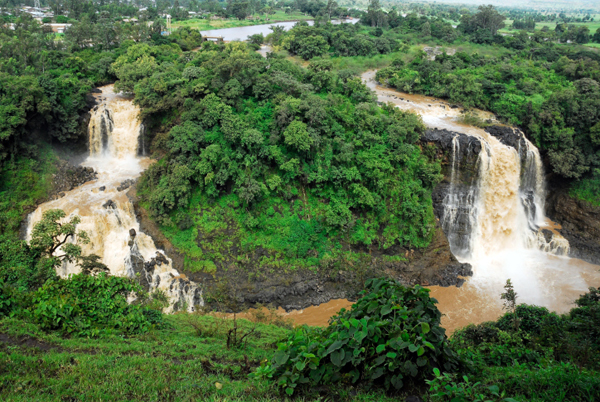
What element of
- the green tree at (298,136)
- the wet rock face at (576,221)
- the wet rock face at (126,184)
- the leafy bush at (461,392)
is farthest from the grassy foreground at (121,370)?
the wet rock face at (576,221)

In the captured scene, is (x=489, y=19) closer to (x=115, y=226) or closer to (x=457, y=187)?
(x=457, y=187)

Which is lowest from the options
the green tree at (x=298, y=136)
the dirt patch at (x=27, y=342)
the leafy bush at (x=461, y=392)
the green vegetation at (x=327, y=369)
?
the dirt patch at (x=27, y=342)

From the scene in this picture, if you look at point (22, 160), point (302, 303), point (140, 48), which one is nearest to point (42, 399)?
point (302, 303)

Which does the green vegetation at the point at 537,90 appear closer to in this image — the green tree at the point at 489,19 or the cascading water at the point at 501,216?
the cascading water at the point at 501,216

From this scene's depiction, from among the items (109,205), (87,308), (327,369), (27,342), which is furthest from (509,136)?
(27,342)

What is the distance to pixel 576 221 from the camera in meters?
20.3

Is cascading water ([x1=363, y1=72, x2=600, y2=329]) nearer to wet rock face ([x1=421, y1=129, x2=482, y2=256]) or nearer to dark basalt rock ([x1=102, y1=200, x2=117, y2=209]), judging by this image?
wet rock face ([x1=421, y1=129, x2=482, y2=256])

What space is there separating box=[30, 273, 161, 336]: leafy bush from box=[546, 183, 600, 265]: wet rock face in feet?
68.3

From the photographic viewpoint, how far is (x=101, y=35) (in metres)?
30.0

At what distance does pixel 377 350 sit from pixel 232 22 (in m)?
56.6

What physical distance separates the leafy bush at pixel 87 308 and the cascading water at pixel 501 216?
14.6m

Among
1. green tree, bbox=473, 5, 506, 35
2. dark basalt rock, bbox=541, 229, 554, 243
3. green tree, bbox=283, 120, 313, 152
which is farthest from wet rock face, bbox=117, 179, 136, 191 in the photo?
green tree, bbox=473, 5, 506, 35

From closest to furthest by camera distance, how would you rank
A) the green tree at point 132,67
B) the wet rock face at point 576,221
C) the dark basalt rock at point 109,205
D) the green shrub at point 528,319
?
the green shrub at point 528,319 → the dark basalt rock at point 109,205 → the wet rock face at point 576,221 → the green tree at point 132,67

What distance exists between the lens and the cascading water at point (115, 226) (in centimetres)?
1573
